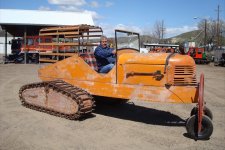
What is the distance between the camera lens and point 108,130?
22.5 feet

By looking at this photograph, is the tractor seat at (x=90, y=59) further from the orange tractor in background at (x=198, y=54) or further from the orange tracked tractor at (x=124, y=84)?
the orange tractor in background at (x=198, y=54)

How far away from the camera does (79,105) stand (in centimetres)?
736

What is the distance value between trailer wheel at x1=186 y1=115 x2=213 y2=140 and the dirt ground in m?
0.11

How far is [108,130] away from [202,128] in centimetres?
194

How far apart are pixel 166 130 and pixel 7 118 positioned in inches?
147

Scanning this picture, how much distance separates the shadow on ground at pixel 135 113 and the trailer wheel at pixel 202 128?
1206 millimetres

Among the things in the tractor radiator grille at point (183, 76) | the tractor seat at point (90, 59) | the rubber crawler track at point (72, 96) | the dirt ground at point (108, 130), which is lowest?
the dirt ground at point (108, 130)

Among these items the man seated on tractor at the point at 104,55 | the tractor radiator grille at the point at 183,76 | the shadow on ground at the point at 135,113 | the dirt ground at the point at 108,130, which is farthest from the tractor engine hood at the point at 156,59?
the shadow on ground at the point at 135,113

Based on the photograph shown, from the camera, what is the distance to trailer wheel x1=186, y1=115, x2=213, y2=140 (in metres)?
6.24

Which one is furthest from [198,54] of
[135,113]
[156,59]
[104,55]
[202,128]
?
[202,128]

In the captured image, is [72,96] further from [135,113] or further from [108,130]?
[135,113]

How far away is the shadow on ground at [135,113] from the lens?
786cm

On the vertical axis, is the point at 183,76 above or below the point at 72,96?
above

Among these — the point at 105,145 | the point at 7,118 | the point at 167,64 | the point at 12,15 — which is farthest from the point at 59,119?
the point at 12,15
